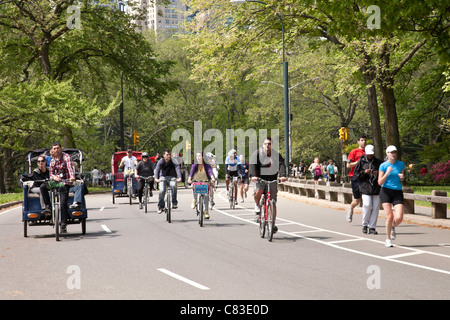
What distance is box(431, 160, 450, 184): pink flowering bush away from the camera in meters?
36.0

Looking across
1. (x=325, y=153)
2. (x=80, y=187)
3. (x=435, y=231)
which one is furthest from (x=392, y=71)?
(x=325, y=153)

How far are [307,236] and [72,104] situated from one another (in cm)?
2209

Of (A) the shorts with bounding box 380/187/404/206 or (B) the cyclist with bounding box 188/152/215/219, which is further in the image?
(B) the cyclist with bounding box 188/152/215/219

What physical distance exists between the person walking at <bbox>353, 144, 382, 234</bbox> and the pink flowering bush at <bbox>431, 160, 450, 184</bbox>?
25.1 metres

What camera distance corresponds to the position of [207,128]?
200 ft

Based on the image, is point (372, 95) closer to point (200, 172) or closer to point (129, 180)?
point (129, 180)

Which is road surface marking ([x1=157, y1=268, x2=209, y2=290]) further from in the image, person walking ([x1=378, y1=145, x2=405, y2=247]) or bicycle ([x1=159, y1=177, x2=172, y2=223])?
bicycle ([x1=159, y1=177, x2=172, y2=223])

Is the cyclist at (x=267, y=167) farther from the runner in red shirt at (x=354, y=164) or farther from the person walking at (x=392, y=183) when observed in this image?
the runner in red shirt at (x=354, y=164)

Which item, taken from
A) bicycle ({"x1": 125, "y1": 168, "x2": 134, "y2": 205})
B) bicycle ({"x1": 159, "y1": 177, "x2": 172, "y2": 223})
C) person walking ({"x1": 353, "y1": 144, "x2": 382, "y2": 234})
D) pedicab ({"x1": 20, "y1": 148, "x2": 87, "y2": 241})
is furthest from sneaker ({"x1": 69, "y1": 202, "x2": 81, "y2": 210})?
bicycle ({"x1": 125, "y1": 168, "x2": 134, "y2": 205})

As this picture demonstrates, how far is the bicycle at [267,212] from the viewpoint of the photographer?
11.5 m

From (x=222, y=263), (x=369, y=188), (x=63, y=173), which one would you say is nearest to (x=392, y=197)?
(x=369, y=188)

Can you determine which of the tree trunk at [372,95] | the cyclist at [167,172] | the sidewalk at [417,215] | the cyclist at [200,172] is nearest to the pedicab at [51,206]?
the cyclist at [167,172]

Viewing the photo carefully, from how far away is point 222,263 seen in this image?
8.96 meters

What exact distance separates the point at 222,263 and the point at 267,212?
113 inches
